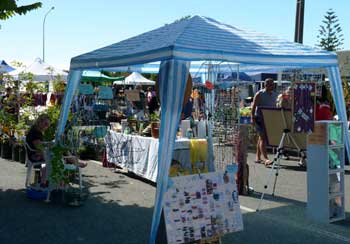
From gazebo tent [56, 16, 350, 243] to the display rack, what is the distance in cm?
31

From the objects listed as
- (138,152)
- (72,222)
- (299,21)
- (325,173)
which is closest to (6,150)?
(138,152)

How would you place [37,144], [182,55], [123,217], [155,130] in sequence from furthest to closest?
[155,130], [37,144], [123,217], [182,55]

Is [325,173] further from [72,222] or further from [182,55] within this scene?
[72,222]

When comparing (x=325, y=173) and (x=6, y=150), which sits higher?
(x=325, y=173)

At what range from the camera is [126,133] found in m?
9.09

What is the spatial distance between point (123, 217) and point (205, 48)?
2527 millimetres

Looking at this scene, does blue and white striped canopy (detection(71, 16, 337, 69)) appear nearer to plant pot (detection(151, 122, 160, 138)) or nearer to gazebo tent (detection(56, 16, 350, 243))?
gazebo tent (detection(56, 16, 350, 243))

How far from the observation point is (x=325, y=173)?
232 inches

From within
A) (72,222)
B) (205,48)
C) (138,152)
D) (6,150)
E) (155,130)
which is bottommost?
(72,222)

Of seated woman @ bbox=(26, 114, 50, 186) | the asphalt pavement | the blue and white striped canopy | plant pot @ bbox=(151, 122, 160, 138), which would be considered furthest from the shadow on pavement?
the blue and white striped canopy

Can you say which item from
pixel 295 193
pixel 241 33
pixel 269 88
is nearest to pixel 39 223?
pixel 241 33

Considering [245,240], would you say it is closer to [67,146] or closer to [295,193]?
[295,193]

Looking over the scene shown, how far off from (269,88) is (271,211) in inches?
152

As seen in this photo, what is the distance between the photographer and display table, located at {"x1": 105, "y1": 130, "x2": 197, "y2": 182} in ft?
23.6
